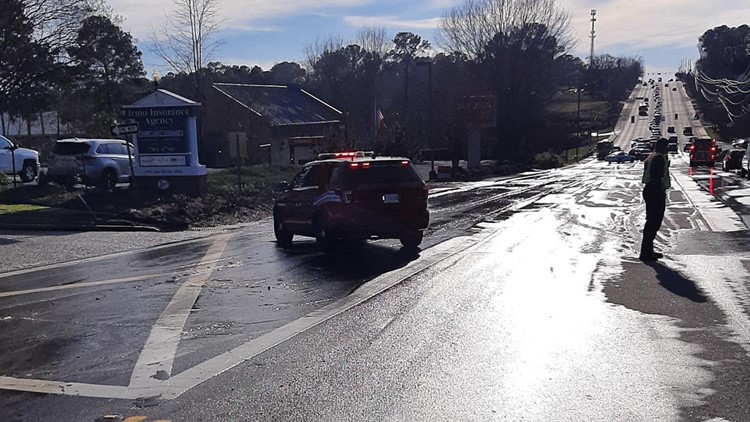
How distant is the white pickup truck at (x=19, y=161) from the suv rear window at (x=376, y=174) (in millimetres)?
17018

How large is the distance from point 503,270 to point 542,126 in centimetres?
7860

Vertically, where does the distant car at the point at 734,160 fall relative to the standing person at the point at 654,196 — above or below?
below

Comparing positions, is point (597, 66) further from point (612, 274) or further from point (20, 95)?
point (612, 274)

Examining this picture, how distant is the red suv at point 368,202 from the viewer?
15.0 meters

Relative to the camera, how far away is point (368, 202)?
1498cm

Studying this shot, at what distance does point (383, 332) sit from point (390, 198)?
21.7 feet

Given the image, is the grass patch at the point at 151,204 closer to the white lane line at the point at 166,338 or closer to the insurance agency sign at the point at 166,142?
the insurance agency sign at the point at 166,142

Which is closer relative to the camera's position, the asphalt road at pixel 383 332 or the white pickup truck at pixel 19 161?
the asphalt road at pixel 383 332

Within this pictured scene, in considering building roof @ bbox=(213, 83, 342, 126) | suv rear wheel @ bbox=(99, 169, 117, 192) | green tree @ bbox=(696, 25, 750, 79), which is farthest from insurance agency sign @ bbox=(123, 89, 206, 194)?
green tree @ bbox=(696, 25, 750, 79)

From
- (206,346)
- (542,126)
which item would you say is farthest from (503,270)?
(542,126)

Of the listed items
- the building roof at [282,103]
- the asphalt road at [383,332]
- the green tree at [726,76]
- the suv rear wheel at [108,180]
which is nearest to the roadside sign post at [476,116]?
the building roof at [282,103]

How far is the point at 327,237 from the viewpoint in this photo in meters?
15.2

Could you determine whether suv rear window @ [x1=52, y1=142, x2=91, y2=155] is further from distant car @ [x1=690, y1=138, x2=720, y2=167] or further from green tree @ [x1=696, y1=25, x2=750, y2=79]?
green tree @ [x1=696, y1=25, x2=750, y2=79]

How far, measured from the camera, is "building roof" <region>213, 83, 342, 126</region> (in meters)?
63.8
